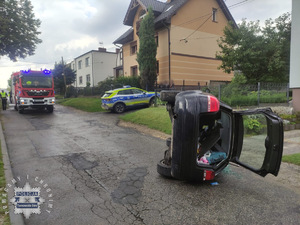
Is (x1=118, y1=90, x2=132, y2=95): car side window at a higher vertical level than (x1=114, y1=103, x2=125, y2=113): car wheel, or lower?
higher

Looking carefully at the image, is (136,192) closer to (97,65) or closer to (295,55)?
(295,55)

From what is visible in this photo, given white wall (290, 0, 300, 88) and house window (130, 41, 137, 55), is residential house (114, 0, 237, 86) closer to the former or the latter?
house window (130, 41, 137, 55)

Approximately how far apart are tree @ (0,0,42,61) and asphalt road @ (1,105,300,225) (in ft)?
59.6

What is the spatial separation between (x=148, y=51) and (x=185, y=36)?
169 inches

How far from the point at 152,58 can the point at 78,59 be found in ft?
86.1

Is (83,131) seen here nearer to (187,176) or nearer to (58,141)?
(58,141)

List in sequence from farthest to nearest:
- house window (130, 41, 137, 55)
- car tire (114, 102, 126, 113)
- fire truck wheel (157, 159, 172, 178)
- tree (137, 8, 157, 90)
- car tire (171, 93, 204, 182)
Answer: house window (130, 41, 137, 55) < tree (137, 8, 157, 90) < car tire (114, 102, 126, 113) < fire truck wheel (157, 159, 172, 178) < car tire (171, 93, 204, 182)

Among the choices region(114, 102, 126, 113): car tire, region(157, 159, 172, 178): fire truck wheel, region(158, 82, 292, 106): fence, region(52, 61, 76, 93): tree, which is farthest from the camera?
region(52, 61, 76, 93): tree

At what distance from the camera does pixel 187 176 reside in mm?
3320

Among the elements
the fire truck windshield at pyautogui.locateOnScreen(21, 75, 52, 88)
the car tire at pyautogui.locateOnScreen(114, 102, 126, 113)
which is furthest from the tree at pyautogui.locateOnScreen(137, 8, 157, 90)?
the fire truck windshield at pyautogui.locateOnScreen(21, 75, 52, 88)

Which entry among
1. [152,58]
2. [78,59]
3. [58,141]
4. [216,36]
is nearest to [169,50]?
[152,58]
